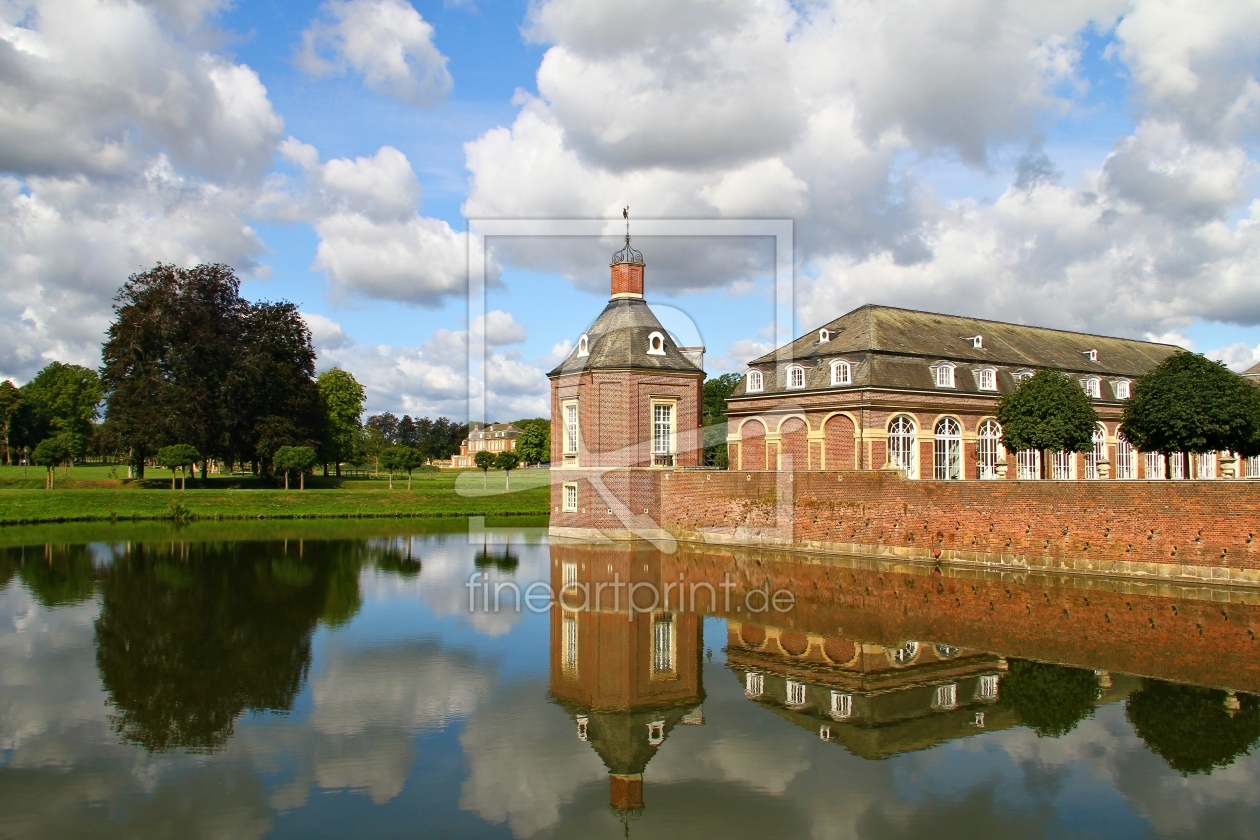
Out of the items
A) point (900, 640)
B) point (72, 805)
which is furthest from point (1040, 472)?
point (72, 805)

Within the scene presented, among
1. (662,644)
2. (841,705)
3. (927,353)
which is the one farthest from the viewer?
(927,353)

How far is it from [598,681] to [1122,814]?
6.37m

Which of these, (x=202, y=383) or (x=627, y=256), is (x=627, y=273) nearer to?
(x=627, y=256)

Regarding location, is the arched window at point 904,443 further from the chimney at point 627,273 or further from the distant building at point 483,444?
the distant building at point 483,444

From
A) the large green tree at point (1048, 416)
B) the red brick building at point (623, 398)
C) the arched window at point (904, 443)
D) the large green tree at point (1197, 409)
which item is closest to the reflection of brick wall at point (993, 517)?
the red brick building at point (623, 398)

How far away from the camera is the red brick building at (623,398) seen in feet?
89.9

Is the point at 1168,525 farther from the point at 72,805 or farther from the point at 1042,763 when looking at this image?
the point at 72,805

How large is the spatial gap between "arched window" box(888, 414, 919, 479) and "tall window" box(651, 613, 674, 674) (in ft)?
50.7

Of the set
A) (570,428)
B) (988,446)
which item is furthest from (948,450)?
(570,428)

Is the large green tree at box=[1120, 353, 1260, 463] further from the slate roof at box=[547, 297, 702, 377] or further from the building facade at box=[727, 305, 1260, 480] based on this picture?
the slate roof at box=[547, 297, 702, 377]

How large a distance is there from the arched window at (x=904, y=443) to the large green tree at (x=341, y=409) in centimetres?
3714

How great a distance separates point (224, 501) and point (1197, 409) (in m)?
36.3

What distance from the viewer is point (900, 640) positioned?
45.0 ft

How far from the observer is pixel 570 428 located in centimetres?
2911
